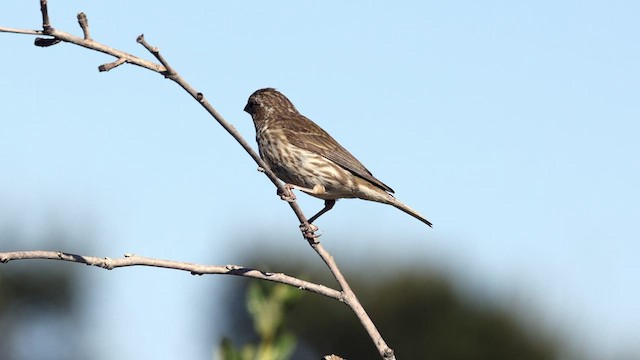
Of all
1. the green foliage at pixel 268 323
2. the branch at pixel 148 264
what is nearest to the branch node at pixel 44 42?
the branch at pixel 148 264

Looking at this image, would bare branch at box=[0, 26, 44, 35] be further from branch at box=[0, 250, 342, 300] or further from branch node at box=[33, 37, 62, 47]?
branch at box=[0, 250, 342, 300]

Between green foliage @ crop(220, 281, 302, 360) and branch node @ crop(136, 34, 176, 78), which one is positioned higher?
branch node @ crop(136, 34, 176, 78)

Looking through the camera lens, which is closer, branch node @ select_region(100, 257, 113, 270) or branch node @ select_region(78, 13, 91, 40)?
branch node @ select_region(100, 257, 113, 270)

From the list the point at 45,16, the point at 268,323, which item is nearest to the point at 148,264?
the point at 45,16

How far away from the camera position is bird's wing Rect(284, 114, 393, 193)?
478 inches

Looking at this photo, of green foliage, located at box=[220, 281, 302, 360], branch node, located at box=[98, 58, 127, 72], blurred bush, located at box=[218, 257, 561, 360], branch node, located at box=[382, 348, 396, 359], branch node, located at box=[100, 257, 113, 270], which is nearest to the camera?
green foliage, located at box=[220, 281, 302, 360]

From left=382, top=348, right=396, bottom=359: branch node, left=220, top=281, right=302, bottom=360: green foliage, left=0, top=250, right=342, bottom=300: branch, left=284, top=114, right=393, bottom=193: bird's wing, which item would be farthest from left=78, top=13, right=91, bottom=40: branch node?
left=284, top=114, right=393, bottom=193: bird's wing

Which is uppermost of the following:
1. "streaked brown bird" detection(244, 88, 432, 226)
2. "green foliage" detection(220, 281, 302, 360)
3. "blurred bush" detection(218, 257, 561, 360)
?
"streaked brown bird" detection(244, 88, 432, 226)

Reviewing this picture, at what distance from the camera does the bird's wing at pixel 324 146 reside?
12.1 meters

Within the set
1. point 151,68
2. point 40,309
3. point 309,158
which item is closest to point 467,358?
point 40,309

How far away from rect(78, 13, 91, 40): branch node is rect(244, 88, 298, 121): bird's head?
26.0 feet

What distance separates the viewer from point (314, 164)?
466 inches

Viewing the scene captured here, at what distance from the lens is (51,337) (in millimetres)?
42156

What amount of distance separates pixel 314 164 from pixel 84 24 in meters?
6.92
